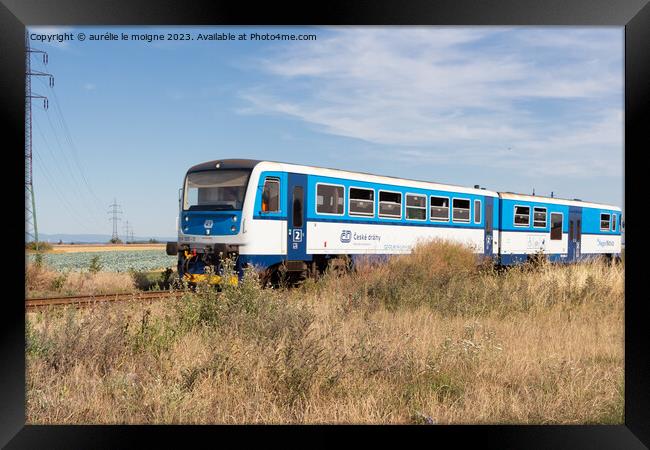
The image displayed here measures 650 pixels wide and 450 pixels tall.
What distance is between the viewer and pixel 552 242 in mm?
22562

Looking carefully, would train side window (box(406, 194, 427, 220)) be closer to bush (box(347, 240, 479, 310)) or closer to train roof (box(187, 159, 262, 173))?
bush (box(347, 240, 479, 310))

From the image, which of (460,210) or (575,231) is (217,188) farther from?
(575,231)

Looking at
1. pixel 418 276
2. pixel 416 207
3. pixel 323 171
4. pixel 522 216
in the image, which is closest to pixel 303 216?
pixel 323 171

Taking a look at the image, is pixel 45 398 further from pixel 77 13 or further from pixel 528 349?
pixel 528 349

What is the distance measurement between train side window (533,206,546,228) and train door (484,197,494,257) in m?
2.98

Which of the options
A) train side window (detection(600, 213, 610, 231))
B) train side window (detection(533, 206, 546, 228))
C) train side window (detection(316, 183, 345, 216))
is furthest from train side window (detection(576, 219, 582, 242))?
train side window (detection(316, 183, 345, 216))

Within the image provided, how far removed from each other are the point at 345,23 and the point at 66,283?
12.3 m

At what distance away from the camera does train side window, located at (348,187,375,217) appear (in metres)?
14.7

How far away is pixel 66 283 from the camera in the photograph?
14.1 m

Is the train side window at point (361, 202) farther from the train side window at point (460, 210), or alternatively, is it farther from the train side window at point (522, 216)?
the train side window at point (522, 216)

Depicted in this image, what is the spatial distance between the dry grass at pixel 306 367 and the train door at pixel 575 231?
51.8ft
